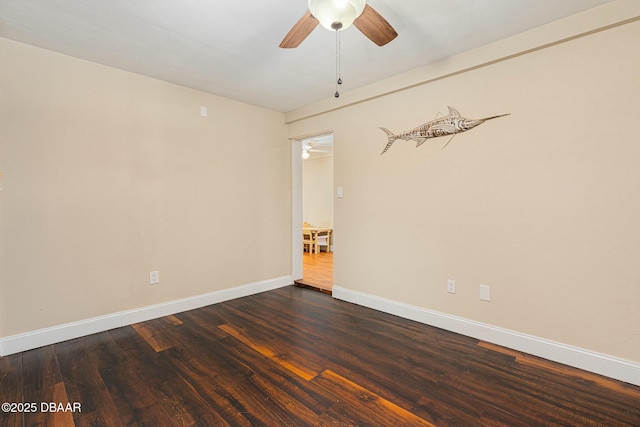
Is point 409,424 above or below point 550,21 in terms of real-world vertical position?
below

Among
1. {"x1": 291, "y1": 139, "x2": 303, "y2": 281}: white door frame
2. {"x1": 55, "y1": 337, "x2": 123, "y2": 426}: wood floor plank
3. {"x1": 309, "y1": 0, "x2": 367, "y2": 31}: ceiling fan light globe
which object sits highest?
{"x1": 309, "y1": 0, "x2": 367, "y2": 31}: ceiling fan light globe

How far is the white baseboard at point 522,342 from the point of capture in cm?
193

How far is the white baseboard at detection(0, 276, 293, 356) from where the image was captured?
2.34m

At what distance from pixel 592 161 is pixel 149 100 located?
3.79 metres

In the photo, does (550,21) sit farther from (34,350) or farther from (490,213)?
(34,350)

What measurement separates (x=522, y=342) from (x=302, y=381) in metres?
1.73

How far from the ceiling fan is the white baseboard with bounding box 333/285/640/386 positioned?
92.7 inches

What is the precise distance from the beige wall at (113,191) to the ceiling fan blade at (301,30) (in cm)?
191

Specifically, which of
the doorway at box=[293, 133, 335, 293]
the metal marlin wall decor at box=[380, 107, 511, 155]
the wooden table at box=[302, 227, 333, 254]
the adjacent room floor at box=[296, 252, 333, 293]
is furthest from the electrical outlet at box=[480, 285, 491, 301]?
the wooden table at box=[302, 227, 333, 254]

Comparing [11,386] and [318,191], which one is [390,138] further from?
[318,191]

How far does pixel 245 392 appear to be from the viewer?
5.97ft

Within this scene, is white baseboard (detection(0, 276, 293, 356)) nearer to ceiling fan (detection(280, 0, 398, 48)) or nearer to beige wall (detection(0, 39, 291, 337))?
beige wall (detection(0, 39, 291, 337))

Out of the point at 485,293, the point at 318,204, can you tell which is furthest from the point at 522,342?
the point at 318,204

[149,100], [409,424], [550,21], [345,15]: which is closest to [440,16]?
[550,21]
